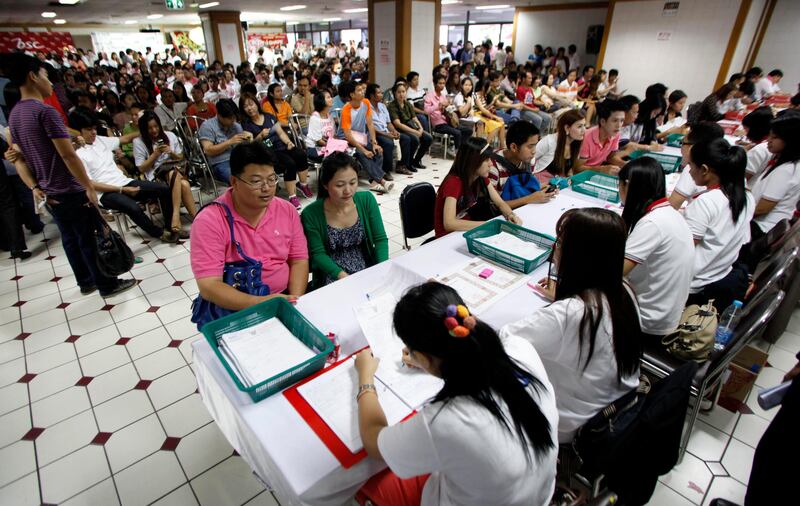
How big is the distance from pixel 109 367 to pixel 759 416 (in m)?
3.83

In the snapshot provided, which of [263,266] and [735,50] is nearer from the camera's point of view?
[263,266]

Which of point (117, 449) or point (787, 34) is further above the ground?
point (787, 34)

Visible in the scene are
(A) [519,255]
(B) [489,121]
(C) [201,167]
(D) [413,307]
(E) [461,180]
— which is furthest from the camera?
(B) [489,121]

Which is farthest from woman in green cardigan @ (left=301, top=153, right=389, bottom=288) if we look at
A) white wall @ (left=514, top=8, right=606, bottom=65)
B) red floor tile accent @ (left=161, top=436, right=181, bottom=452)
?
white wall @ (left=514, top=8, right=606, bottom=65)

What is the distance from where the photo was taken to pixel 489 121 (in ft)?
21.7

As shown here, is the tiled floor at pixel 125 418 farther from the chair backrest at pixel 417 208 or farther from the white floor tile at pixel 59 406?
the chair backrest at pixel 417 208

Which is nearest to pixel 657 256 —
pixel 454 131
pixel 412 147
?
pixel 412 147

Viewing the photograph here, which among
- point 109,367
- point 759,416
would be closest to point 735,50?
point 759,416

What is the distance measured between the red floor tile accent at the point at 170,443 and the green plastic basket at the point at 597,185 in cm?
309

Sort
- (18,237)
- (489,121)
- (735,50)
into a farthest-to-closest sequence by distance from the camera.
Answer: (735,50) < (489,121) < (18,237)

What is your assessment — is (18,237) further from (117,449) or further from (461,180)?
(461,180)

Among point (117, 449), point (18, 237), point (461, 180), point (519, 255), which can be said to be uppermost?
point (461, 180)

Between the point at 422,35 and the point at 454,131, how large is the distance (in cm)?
328

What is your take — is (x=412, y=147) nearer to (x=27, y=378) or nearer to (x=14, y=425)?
(x=27, y=378)
